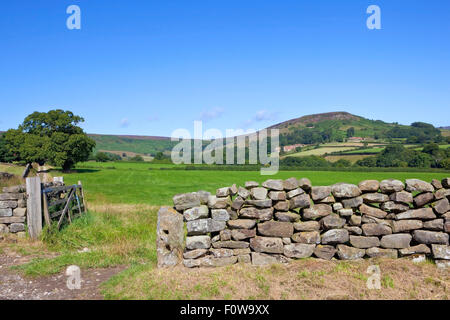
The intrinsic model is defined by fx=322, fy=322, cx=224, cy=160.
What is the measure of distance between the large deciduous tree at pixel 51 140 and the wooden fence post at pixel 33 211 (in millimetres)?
47930

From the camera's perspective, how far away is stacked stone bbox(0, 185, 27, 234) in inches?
415

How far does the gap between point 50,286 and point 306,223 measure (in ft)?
17.8

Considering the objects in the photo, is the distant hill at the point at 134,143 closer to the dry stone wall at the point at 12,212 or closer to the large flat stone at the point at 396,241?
the dry stone wall at the point at 12,212

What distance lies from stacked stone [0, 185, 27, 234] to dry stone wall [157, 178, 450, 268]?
6.35 metres

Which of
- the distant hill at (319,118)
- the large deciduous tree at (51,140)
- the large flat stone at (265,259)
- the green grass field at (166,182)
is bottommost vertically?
the green grass field at (166,182)

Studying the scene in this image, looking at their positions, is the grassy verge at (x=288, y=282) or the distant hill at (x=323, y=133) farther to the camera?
the distant hill at (x=323, y=133)

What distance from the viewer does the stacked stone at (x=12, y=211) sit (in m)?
10.5

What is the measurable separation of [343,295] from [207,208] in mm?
3165

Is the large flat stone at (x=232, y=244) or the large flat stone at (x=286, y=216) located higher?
the large flat stone at (x=286, y=216)

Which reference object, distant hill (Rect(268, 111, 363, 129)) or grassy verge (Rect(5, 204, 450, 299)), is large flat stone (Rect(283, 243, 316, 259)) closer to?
grassy verge (Rect(5, 204, 450, 299))

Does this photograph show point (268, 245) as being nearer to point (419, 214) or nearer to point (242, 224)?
point (242, 224)

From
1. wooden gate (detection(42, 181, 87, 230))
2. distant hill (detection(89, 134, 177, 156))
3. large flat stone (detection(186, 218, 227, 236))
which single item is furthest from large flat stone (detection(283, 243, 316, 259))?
distant hill (detection(89, 134, 177, 156))

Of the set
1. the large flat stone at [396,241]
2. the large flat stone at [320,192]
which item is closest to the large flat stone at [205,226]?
the large flat stone at [320,192]
